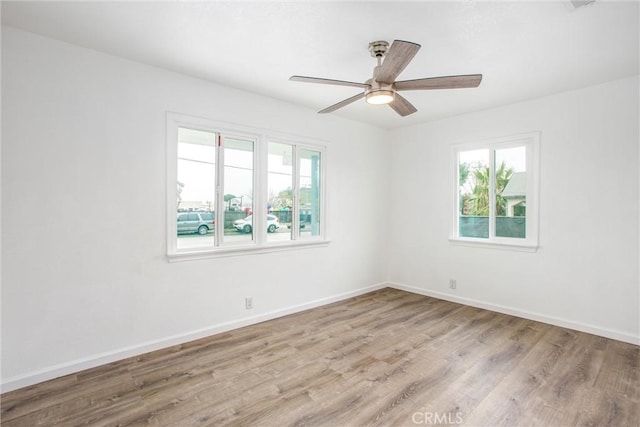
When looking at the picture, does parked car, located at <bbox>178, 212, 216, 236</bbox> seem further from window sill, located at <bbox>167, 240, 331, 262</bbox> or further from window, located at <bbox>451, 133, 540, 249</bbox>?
window, located at <bbox>451, 133, 540, 249</bbox>

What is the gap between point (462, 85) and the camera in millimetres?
2330

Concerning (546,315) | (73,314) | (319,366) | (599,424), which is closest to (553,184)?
(546,315)

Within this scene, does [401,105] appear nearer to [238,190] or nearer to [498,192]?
[238,190]

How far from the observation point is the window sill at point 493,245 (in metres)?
3.74

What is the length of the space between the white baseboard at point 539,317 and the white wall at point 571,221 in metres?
0.01

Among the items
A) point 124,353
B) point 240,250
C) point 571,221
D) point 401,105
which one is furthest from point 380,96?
point 124,353

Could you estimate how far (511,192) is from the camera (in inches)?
156

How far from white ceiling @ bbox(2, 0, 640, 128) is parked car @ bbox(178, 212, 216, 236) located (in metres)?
1.38

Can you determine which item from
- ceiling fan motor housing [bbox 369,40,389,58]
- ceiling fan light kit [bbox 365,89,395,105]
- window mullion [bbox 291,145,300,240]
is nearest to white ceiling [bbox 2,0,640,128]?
ceiling fan motor housing [bbox 369,40,389,58]

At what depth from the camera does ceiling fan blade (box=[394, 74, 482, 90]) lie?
2213 mm

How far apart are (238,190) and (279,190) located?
1.86 feet

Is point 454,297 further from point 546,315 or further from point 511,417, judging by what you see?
point 511,417

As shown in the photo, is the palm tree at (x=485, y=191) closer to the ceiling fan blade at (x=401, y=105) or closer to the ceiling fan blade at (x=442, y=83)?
the ceiling fan blade at (x=401, y=105)

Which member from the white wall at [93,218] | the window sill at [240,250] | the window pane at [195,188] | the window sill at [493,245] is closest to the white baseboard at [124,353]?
the white wall at [93,218]
